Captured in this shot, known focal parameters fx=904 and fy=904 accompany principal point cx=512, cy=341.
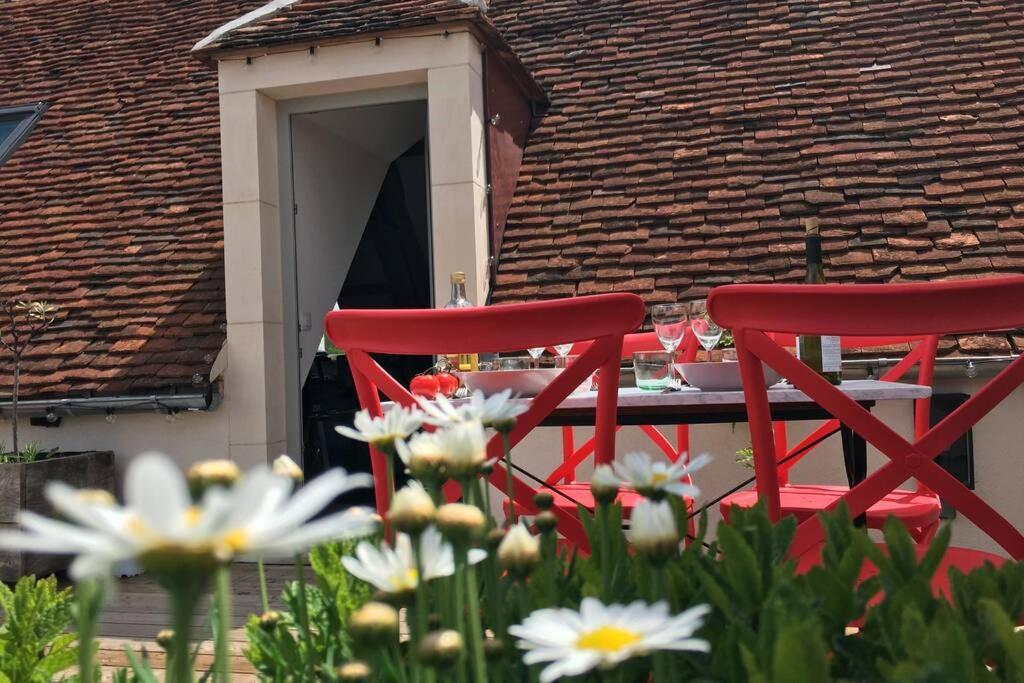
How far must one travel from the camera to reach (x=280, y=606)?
4.43 m

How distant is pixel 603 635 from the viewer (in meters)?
0.57

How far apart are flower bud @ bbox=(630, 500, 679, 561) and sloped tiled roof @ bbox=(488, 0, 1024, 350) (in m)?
5.16

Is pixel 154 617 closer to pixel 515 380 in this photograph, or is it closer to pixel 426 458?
pixel 515 380

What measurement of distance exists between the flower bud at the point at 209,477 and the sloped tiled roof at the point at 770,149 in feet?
17.1

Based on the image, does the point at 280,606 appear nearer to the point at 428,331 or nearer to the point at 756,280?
the point at 428,331

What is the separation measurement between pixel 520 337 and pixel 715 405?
73 cm

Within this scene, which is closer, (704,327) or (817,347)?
(817,347)

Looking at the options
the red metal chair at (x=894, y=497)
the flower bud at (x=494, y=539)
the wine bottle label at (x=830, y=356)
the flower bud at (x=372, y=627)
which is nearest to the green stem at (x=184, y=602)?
the flower bud at (x=372, y=627)

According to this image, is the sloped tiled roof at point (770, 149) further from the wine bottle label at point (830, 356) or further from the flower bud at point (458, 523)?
the flower bud at point (458, 523)

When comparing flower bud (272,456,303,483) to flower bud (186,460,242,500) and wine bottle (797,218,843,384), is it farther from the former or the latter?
wine bottle (797,218,843,384)

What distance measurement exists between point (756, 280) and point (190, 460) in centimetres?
408

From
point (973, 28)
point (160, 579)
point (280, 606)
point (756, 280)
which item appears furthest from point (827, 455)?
point (160, 579)

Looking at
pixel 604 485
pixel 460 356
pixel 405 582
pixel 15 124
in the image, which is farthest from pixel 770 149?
pixel 15 124

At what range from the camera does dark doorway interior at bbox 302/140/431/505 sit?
870 centimetres
